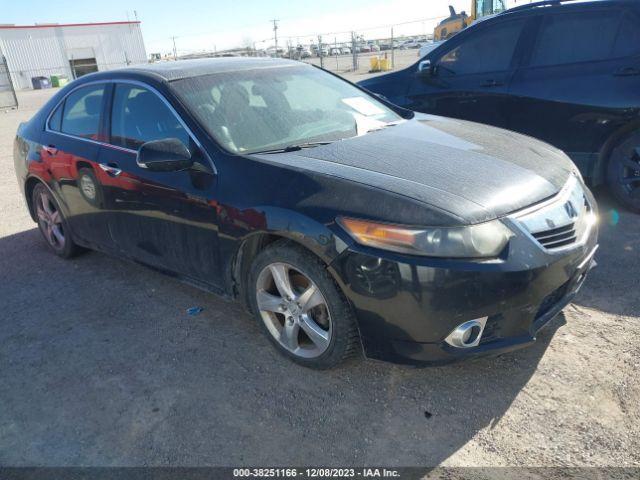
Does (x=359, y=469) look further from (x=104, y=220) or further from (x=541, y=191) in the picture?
(x=104, y=220)

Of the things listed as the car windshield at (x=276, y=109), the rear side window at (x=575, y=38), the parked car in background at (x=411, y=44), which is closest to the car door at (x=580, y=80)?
the rear side window at (x=575, y=38)

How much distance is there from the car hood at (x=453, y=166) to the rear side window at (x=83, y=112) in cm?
168

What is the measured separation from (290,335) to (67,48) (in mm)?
49902

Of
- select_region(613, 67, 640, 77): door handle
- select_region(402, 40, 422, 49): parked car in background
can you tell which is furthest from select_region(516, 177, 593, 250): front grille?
select_region(402, 40, 422, 49): parked car in background

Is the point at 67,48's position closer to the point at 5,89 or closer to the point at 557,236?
the point at 5,89

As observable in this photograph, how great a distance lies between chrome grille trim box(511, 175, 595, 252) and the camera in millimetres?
2373

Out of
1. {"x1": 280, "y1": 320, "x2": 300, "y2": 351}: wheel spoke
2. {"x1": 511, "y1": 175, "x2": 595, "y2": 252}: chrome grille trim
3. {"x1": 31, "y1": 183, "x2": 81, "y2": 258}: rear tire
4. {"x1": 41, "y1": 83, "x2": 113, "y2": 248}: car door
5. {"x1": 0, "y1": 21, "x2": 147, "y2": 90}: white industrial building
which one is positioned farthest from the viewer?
{"x1": 0, "y1": 21, "x2": 147, "y2": 90}: white industrial building

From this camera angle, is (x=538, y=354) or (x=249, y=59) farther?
(x=249, y=59)

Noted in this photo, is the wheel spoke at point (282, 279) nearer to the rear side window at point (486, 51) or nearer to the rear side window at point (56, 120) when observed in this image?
the rear side window at point (56, 120)

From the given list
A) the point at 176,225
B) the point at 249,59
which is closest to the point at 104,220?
the point at 176,225

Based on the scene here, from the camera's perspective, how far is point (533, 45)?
507 cm

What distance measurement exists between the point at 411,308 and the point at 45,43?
49931 millimetres

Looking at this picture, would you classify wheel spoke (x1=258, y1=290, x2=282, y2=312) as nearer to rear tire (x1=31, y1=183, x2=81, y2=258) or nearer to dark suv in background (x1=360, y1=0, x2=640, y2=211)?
rear tire (x1=31, y1=183, x2=81, y2=258)

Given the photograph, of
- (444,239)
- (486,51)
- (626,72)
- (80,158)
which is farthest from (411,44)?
(444,239)
